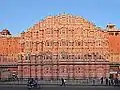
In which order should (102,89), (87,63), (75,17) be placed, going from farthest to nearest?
(75,17) < (87,63) < (102,89)

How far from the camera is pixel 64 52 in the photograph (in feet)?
201

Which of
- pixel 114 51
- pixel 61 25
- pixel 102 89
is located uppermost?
pixel 61 25

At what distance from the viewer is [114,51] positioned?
65.4 meters

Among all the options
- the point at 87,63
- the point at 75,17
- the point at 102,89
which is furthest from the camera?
the point at 75,17

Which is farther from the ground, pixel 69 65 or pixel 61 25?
pixel 61 25

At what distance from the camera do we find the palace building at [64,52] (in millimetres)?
59875

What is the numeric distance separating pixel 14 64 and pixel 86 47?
44.3 ft

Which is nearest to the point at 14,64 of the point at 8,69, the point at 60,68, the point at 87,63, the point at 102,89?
the point at 8,69

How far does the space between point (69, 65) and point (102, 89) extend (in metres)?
25.2

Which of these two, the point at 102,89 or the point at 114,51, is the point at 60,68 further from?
the point at 102,89

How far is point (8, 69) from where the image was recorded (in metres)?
62.8

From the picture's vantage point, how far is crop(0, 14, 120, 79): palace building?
59.9m

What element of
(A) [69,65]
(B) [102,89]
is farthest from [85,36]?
(B) [102,89]

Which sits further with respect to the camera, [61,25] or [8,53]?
[8,53]
